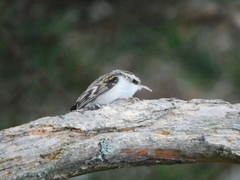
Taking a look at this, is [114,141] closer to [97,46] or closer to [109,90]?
[109,90]

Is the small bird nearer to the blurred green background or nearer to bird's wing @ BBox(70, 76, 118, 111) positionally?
bird's wing @ BBox(70, 76, 118, 111)

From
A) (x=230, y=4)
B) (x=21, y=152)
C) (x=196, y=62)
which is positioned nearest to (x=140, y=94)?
(x=196, y=62)

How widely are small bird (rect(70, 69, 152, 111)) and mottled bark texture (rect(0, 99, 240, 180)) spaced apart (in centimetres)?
100

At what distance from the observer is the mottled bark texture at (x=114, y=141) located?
2.94m

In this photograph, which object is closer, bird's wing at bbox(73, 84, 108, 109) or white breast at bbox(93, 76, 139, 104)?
bird's wing at bbox(73, 84, 108, 109)

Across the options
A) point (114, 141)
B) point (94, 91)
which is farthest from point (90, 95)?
point (114, 141)

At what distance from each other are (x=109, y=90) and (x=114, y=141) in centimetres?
140

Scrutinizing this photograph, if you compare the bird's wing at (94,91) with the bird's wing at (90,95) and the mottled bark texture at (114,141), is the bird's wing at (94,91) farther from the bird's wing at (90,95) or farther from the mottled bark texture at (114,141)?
the mottled bark texture at (114,141)

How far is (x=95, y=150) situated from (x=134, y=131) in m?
0.29

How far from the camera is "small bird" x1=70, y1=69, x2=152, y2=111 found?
4.27 metres

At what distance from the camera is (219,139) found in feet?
10.1

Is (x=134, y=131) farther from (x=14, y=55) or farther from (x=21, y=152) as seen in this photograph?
(x=14, y=55)

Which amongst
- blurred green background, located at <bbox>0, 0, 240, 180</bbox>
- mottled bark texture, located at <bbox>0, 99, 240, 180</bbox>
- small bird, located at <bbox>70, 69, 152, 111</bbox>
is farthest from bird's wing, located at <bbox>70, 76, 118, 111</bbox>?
mottled bark texture, located at <bbox>0, 99, 240, 180</bbox>

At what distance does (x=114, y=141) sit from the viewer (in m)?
3.05
